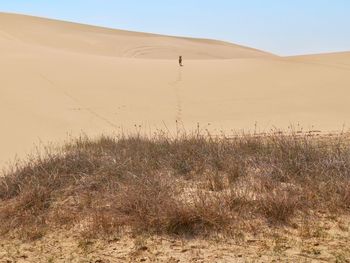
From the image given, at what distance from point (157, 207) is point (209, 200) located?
536 mm

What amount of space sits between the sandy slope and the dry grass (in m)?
3.32

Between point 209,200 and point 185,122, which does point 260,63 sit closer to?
point 185,122

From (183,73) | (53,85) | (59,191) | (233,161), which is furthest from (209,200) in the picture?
(183,73)

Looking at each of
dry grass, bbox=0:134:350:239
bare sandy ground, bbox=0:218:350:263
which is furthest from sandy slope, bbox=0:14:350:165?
bare sandy ground, bbox=0:218:350:263

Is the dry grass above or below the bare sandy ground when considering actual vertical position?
above

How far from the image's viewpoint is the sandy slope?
39.0 feet

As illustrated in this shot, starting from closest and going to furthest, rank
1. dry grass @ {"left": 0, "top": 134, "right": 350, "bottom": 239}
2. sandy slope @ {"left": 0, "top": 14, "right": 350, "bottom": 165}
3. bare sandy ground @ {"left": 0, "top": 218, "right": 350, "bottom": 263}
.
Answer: bare sandy ground @ {"left": 0, "top": 218, "right": 350, "bottom": 263} < dry grass @ {"left": 0, "top": 134, "right": 350, "bottom": 239} < sandy slope @ {"left": 0, "top": 14, "right": 350, "bottom": 165}

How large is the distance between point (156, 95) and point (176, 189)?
10837 mm

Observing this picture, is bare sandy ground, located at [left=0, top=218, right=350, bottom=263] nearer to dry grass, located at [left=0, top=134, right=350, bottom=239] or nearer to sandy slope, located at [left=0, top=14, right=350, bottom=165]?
dry grass, located at [left=0, top=134, right=350, bottom=239]

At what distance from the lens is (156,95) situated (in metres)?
16.0

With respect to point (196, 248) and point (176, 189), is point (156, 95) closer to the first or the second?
point (176, 189)

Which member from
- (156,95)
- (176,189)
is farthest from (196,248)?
(156,95)

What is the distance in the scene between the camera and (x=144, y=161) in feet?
20.0

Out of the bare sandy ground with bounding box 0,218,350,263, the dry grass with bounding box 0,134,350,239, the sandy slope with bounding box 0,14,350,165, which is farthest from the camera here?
the sandy slope with bounding box 0,14,350,165
